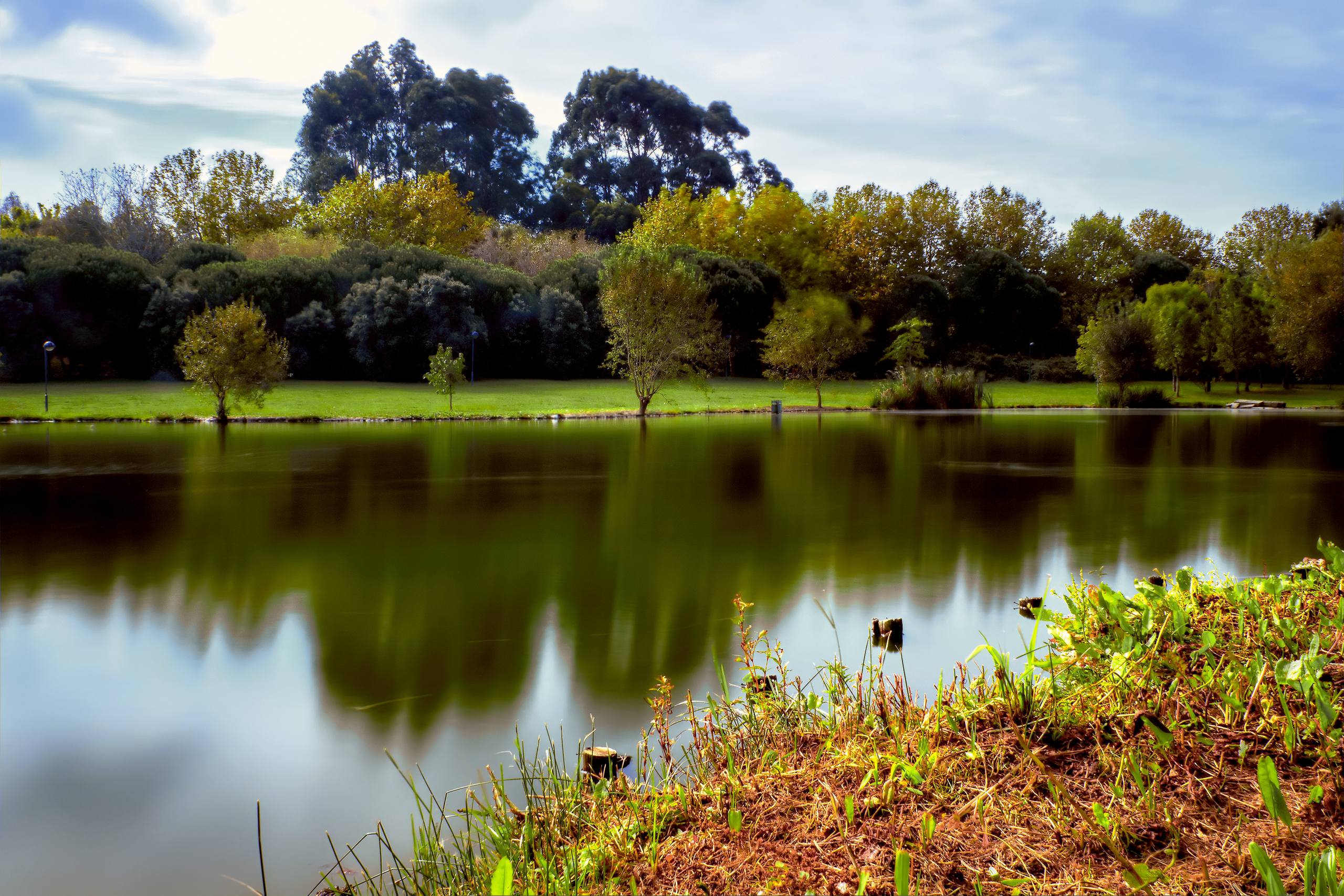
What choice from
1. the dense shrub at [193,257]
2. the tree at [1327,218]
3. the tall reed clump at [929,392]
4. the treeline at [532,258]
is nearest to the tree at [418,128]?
the treeline at [532,258]

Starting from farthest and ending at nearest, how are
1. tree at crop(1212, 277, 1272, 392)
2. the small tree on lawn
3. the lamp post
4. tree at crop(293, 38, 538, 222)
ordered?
1. tree at crop(293, 38, 538, 222)
2. tree at crop(1212, 277, 1272, 392)
3. the small tree on lawn
4. the lamp post

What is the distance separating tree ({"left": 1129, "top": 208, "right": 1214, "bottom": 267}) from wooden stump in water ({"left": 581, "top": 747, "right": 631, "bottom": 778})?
2156 inches

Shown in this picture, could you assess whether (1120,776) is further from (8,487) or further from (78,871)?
(8,487)

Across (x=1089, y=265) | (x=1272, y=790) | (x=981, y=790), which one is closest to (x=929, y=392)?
(x=1089, y=265)

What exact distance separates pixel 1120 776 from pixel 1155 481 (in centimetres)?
1058

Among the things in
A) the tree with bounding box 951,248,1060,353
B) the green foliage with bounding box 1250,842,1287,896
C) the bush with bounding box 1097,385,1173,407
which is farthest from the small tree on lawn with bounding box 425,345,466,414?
the tree with bounding box 951,248,1060,353

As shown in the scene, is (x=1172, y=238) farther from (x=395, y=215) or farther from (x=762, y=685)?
(x=762, y=685)

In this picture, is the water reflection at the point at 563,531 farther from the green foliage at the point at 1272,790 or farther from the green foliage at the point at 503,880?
the green foliage at the point at 1272,790

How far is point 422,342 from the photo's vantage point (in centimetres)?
3222

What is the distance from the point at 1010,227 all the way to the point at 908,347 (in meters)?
15.5

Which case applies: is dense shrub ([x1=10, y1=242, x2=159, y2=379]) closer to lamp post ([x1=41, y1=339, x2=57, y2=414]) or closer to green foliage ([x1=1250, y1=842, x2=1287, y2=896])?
lamp post ([x1=41, y1=339, x2=57, y2=414])

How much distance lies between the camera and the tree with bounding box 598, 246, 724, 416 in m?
24.2

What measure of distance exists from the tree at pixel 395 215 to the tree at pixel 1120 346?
1062 inches

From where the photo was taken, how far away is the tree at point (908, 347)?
3800 centimetres
